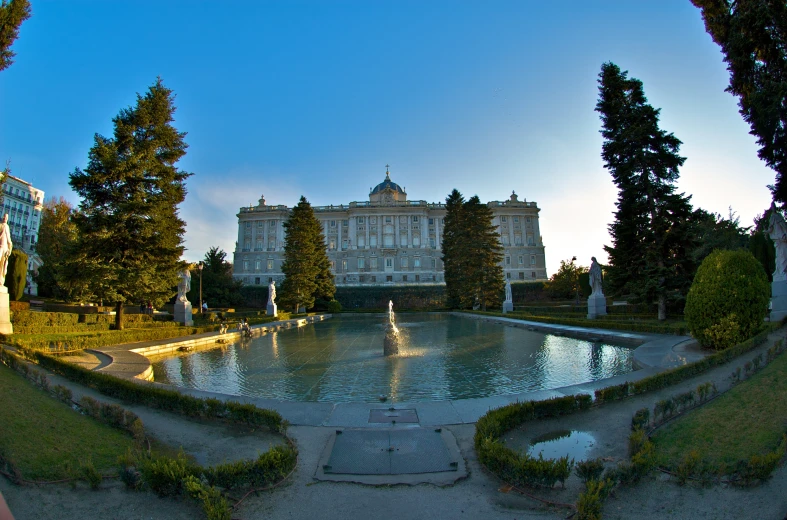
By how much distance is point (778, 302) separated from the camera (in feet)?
41.4

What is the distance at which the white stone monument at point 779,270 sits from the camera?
12477 millimetres

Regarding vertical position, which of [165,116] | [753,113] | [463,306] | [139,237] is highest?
[165,116]

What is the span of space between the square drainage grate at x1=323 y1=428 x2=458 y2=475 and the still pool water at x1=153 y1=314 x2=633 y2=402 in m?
2.13

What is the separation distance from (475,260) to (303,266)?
1552 centimetres

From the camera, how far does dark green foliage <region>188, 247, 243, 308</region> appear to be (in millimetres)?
42125

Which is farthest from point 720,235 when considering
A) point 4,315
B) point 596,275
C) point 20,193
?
point 20,193

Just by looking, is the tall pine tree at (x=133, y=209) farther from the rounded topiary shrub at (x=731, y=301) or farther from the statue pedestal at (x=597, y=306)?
the statue pedestal at (x=597, y=306)

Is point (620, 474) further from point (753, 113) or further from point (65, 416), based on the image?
point (753, 113)

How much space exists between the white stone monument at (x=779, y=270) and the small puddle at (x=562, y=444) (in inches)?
470

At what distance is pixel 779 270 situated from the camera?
1273 cm

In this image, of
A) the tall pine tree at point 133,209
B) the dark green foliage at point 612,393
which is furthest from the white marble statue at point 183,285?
the dark green foliage at point 612,393

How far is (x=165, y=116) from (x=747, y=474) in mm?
21968

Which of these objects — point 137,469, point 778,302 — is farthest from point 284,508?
point 778,302

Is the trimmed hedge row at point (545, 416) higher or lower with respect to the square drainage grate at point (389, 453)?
higher
